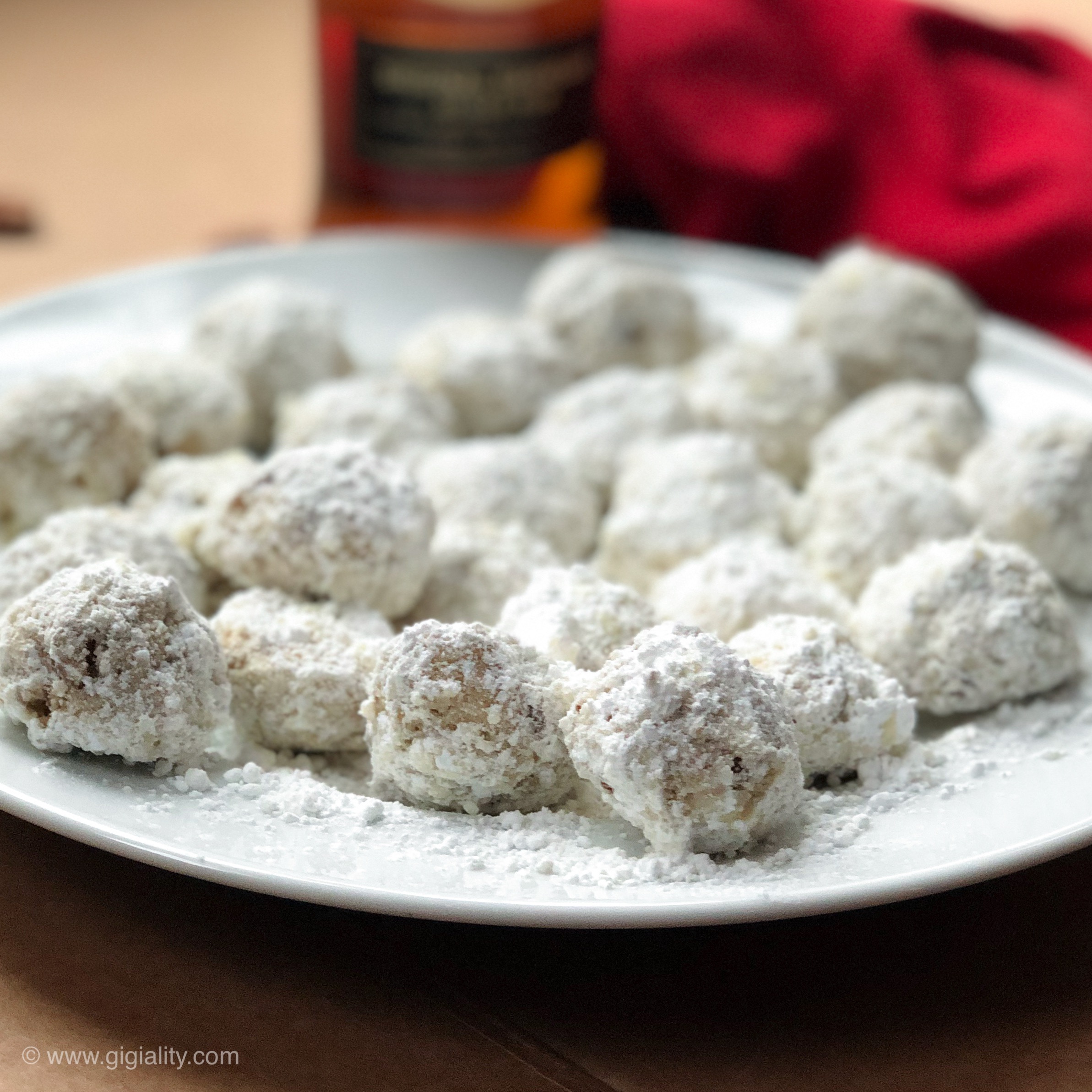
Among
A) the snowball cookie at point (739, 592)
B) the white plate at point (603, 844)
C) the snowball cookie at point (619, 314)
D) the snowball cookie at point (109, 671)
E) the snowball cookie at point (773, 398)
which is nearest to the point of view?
the white plate at point (603, 844)

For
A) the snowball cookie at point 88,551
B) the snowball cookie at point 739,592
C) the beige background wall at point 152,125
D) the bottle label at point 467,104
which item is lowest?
the beige background wall at point 152,125

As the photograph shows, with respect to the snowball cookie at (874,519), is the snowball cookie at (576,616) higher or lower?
higher

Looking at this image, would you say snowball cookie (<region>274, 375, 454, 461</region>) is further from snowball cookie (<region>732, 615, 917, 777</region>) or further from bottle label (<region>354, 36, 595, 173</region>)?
bottle label (<region>354, 36, 595, 173</region>)

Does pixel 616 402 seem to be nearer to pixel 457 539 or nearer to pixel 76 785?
pixel 457 539

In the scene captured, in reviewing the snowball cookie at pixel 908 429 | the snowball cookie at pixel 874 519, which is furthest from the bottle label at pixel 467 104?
the snowball cookie at pixel 874 519

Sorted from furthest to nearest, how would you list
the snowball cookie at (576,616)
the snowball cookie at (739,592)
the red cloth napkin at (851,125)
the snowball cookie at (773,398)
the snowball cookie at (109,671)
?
1. the red cloth napkin at (851,125)
2. the snowball cookie at (773,398)
3. the snowball cookie at (739,592)
4. the snowball cookie at (576,616)
5. the snowball cookie at (109,671)

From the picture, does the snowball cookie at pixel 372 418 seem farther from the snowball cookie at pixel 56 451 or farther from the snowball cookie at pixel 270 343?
the snowball cookie at pixel 56 451
